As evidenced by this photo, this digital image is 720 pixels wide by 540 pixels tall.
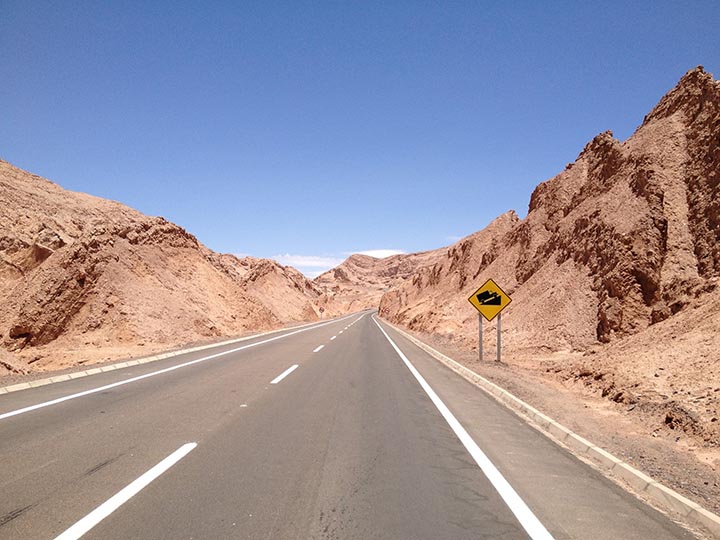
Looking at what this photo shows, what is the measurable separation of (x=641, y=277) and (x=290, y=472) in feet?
50.5

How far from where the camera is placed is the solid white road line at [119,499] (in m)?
3.47

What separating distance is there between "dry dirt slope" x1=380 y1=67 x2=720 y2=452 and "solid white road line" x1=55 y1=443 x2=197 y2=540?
22.7ft

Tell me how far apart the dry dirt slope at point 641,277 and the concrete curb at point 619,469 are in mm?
1652

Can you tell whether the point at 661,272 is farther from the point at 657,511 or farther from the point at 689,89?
the point at 657,511

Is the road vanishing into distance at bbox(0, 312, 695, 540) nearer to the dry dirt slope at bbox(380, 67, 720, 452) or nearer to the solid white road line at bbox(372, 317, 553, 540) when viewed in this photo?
the solid white road line at bbox(372, 317, 553, 540)

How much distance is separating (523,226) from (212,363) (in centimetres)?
2537

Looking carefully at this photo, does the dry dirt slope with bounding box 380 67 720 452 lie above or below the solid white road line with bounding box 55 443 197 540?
above

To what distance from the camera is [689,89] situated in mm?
19141

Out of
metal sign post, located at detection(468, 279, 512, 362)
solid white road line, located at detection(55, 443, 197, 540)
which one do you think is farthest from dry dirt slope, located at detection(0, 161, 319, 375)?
metal sign post, located at detection(468, 279, 512, 362)

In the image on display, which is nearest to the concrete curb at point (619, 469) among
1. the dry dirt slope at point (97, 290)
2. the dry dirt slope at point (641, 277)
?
the dry dirt slope at point (641, 277)

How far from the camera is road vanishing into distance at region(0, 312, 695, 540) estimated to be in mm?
3676

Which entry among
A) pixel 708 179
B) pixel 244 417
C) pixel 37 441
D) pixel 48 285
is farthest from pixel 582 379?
pixel 48 285

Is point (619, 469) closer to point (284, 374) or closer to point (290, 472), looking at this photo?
point (290, 472)

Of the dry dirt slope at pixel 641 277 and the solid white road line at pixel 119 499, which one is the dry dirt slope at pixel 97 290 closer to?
the solid white road line at pixel 119 499
